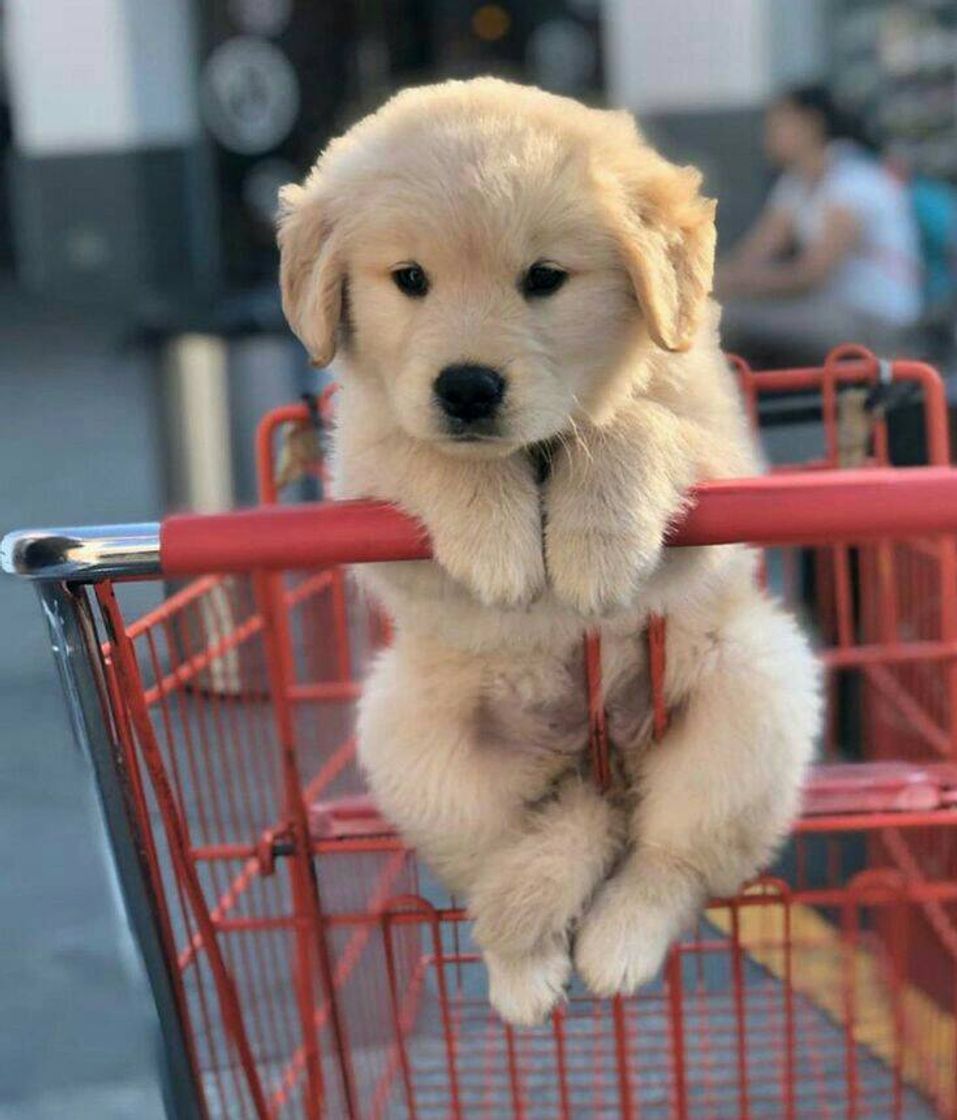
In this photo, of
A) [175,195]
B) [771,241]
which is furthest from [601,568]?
[175,195]

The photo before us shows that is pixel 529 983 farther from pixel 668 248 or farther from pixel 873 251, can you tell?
pixel 873 251

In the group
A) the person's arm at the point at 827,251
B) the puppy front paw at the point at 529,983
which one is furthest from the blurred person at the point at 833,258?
the puppy front paw at the point at 529,983

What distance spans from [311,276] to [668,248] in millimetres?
428

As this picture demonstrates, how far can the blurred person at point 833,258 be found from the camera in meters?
6.09

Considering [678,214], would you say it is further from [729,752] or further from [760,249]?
[760,249]

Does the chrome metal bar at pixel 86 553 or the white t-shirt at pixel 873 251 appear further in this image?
the white t-shirt at pixel 873 251

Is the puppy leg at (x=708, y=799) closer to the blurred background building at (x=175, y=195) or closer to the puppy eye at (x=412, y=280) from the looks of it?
the puppy eye at (x=412, y=280)

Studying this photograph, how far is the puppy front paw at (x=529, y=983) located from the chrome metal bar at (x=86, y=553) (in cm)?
71

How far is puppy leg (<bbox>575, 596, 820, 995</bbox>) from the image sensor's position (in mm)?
2025

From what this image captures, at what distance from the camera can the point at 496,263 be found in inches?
74.2

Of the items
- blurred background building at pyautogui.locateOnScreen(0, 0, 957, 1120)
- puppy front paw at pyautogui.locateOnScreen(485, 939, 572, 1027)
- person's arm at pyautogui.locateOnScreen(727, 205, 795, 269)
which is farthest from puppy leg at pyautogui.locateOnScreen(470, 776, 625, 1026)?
person's arm at pyautogui.locateOnScreen(727, 205, 795, 269)

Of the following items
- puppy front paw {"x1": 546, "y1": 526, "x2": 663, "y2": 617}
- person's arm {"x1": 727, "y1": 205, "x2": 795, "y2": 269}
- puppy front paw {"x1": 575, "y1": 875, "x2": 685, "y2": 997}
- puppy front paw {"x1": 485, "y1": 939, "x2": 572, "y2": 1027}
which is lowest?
puppy front paw {"x1": 485, "y1": 939, "x2": 572, "y2": 1027}

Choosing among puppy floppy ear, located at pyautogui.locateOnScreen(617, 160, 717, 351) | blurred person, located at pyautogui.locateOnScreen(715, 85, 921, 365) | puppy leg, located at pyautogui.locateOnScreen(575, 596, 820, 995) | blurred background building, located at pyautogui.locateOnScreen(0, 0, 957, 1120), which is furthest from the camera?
blurred person, located at pyautogui.locateOnScreen(715, 85, 921, 365)

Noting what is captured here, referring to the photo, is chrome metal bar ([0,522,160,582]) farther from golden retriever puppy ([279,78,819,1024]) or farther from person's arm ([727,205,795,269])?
person's arm ([727,205,795,269])
